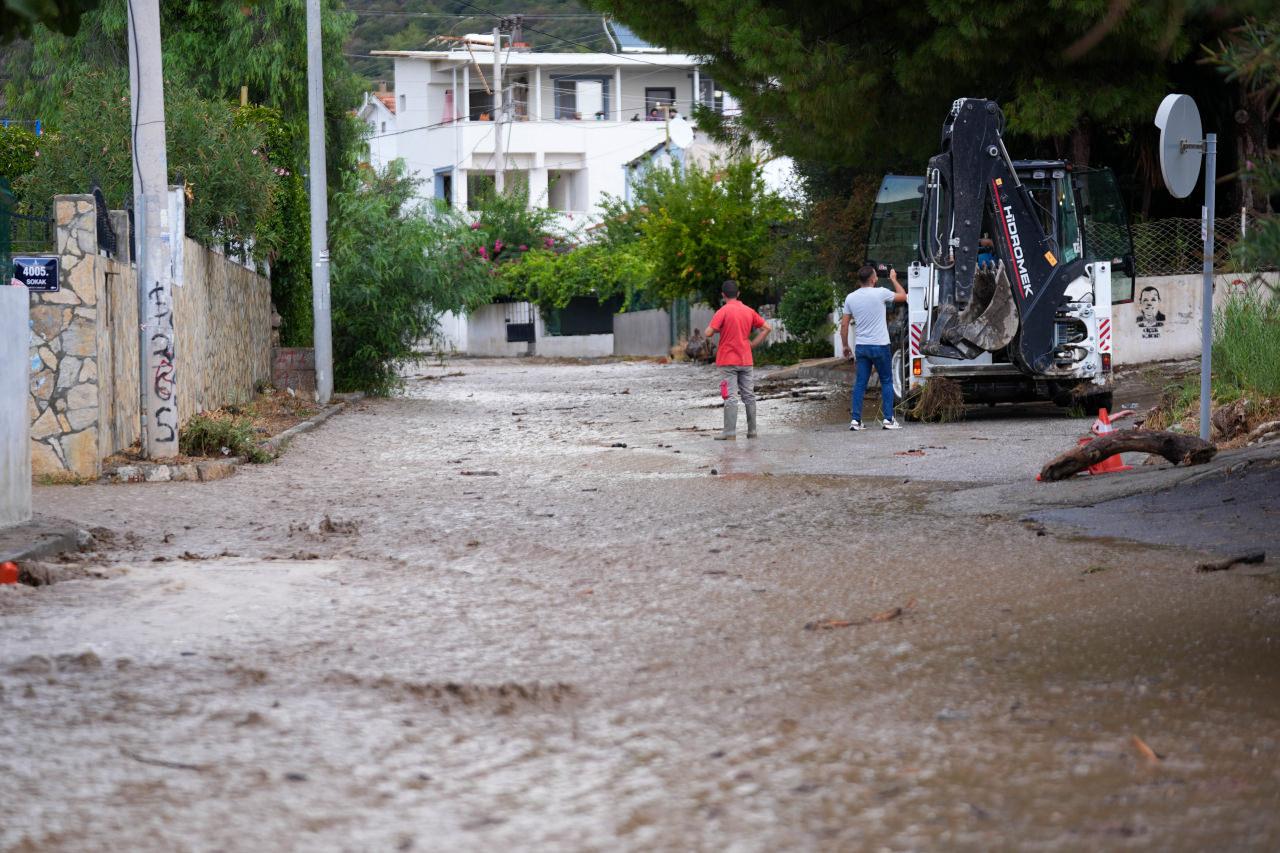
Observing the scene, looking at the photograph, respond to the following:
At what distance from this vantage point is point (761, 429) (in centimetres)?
1858

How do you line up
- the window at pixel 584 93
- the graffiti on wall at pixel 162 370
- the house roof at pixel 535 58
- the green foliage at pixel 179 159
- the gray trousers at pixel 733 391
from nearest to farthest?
the graffiti on wall at pixel 162 370, the gray trousers at pixel 733 391, the green foliage at pixel 179 159, the house roof at pixel 535 58, the window at pixel 584 93

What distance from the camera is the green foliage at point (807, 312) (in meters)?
37.0

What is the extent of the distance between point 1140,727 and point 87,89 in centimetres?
1802

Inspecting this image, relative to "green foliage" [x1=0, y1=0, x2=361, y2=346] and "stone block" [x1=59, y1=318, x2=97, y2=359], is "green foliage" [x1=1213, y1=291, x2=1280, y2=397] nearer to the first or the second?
"stone block" [x1=59, y1=318, x2=97, y2=359]

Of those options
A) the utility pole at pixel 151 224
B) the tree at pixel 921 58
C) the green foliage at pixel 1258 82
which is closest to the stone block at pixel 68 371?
the utility pole at pixel 151 224

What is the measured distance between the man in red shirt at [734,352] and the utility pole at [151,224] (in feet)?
19.5

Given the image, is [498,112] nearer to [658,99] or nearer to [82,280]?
[658,99]

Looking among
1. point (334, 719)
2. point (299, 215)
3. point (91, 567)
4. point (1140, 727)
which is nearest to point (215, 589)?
point (91, 567)

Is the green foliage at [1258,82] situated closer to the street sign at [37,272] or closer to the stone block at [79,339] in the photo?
the street sign at [37,272]

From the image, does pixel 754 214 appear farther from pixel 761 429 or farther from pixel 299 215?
pixel 761 429

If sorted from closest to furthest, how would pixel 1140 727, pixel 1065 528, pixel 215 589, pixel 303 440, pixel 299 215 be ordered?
1. pixel 1140 727
2. pixel 215 589
3. pixel 1065 528
4. pixel 303 440
5. pixel 299 215

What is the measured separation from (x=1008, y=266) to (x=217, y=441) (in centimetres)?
916

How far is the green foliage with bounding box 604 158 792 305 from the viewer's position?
40.3 meters

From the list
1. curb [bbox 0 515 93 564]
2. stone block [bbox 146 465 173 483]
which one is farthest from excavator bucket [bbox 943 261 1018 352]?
curb [bbox 0 515 93 564]
